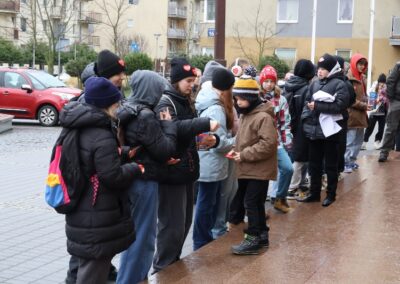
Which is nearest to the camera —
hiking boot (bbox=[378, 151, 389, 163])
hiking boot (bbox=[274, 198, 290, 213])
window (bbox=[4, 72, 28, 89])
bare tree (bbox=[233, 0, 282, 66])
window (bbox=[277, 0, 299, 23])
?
hiking boot (bbox=[274, 198, 290, 213])

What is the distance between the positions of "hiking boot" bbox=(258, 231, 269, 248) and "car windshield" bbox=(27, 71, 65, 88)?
15.3 meters

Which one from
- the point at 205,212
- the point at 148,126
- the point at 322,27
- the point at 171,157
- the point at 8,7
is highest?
the point at 8,7

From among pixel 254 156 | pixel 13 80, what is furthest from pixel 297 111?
pixel 13 80

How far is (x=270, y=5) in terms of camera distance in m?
44.1

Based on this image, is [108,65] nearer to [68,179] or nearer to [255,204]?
[68,179]

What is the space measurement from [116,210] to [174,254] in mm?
1446

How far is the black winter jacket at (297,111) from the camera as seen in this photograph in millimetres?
8812

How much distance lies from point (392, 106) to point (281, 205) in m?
4.15

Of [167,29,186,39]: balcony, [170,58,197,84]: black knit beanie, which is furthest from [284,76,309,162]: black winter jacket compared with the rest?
[167,29,186,39]: balcony

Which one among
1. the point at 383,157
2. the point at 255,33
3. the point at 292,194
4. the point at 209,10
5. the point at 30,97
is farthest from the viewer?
the point at 209,10

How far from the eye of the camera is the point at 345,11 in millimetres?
42000

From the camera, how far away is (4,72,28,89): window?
2030 centimetres

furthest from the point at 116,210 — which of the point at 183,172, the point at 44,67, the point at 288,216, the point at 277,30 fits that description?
the point at 44,67

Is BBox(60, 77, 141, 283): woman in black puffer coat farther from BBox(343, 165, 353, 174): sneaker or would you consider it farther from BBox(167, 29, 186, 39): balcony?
BBox(167, 29, 186, 39): balcony
